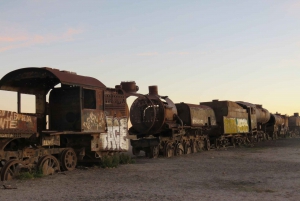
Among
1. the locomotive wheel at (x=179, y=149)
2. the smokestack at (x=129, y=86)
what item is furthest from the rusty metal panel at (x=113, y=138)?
the locomotive wheel at (x=179, y=149)

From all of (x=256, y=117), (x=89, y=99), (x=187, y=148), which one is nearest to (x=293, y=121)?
(x=256, y=117)

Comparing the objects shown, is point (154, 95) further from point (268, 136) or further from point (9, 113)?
point (268, 136)

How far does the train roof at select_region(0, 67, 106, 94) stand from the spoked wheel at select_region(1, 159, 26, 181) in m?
2.96

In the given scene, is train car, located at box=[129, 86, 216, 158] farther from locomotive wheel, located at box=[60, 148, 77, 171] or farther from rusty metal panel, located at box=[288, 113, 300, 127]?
rusty metal panel, located at box=[288, 113, 300, 127]

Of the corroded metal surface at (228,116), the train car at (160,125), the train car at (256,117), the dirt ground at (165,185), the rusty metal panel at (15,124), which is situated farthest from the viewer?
the train car at (256,117)

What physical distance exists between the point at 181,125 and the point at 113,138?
751 centimetres

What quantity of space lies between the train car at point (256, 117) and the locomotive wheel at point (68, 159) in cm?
2301

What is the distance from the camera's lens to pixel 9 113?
10.6 meters

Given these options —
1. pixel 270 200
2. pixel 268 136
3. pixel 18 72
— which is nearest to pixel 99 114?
pixel 18 72

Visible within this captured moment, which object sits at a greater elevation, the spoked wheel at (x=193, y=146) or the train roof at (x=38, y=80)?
the train roof at (x=38, y=80)

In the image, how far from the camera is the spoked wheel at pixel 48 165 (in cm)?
1200

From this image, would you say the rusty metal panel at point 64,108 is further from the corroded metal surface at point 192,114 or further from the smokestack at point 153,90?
the corroded metal surface at point 192,114

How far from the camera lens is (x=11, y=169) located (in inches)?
441

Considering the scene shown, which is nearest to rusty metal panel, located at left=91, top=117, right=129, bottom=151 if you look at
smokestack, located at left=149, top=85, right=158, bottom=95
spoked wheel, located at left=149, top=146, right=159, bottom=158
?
spoked wheel, located at left=149, top=146, right=159, bottom=158
